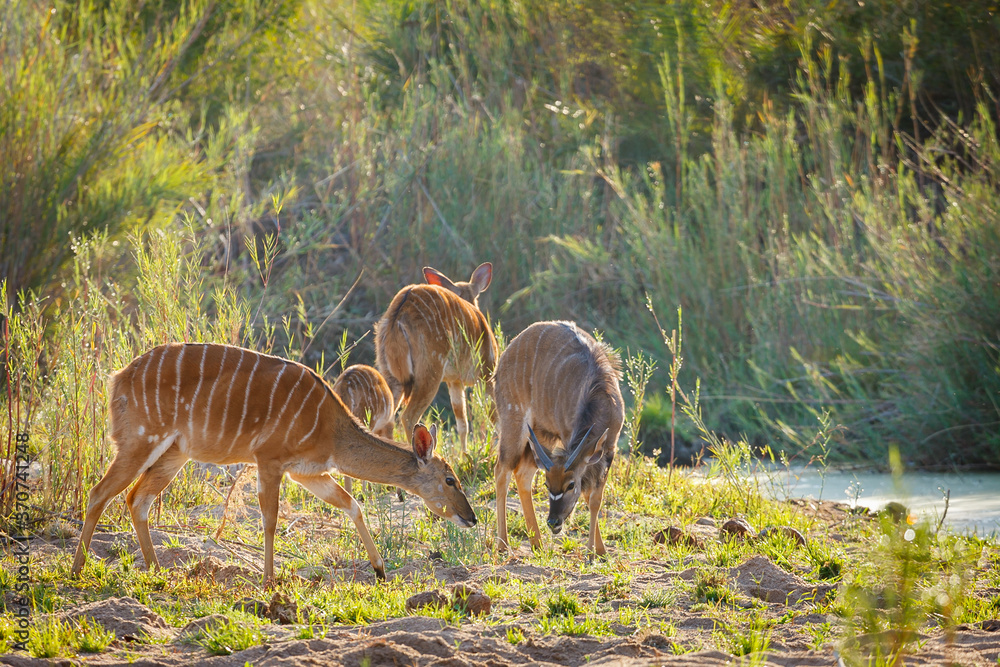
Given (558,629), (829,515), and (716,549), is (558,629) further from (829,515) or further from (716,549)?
(829,515)

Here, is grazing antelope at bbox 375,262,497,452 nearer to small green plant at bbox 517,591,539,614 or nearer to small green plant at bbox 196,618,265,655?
small green plant at bbox 517,591,539,614

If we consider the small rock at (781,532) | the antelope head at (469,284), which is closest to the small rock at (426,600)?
the small rock at (781,532)

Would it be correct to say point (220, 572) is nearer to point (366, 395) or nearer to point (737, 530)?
point (366, 395)

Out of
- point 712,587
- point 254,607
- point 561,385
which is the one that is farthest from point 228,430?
point 712,587

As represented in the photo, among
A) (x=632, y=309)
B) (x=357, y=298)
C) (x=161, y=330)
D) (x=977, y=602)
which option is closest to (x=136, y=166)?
(x=357, y=298)

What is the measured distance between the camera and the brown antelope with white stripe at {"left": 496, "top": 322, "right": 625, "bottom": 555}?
4.83m

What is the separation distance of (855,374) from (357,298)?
4.89 m

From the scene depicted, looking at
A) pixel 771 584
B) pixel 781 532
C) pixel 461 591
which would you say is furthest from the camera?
pixel 781 532

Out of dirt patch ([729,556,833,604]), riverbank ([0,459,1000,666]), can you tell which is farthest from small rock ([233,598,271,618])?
dirt patch ([729,556,833,604])

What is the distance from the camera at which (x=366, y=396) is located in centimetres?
622

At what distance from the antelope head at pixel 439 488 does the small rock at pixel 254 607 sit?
1.15 m

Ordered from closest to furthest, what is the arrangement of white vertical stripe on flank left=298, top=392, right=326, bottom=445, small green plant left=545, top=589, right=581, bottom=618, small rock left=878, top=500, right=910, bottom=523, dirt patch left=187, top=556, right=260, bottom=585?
1. small rock left=878, top=500, right=910, bottom=523
2. small green plant left=545, top=589, right=581, bottom=618
3. dirt patch left=187, top=556, right=260, bottom=585
4. white vertical stripe on flank left=298, top=392, right=326, bottom=445
